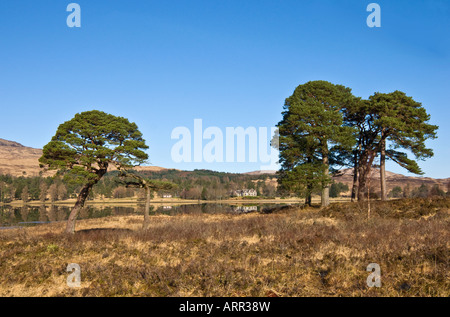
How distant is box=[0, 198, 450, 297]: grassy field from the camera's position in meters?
6.95

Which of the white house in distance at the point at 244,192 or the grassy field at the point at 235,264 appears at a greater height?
the grassy field at the point at 235,264

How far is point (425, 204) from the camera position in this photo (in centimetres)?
2317

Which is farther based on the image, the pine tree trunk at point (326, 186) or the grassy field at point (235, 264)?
the pine tree trunk at point (326, 186)

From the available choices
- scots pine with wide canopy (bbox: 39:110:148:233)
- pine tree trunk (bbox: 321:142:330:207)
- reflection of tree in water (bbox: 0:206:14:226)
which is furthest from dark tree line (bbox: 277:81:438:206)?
reflection of tree in water (bbox: 0:206:14:226)

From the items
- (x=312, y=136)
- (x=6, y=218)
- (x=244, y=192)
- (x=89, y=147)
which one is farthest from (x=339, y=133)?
(x=244, y=192)

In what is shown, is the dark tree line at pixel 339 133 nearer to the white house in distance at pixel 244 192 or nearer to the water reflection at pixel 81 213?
the water reflection at pixel 81 213

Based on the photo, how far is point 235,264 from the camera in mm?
8891

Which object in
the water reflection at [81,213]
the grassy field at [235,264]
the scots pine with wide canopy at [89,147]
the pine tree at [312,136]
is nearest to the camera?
the grassy field at [235,264]

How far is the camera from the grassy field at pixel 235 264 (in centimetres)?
695

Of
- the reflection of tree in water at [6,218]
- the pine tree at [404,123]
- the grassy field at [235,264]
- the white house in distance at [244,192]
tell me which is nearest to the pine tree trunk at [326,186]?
the pine tree at [404,123]

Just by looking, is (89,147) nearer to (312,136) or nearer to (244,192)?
(312,136)
